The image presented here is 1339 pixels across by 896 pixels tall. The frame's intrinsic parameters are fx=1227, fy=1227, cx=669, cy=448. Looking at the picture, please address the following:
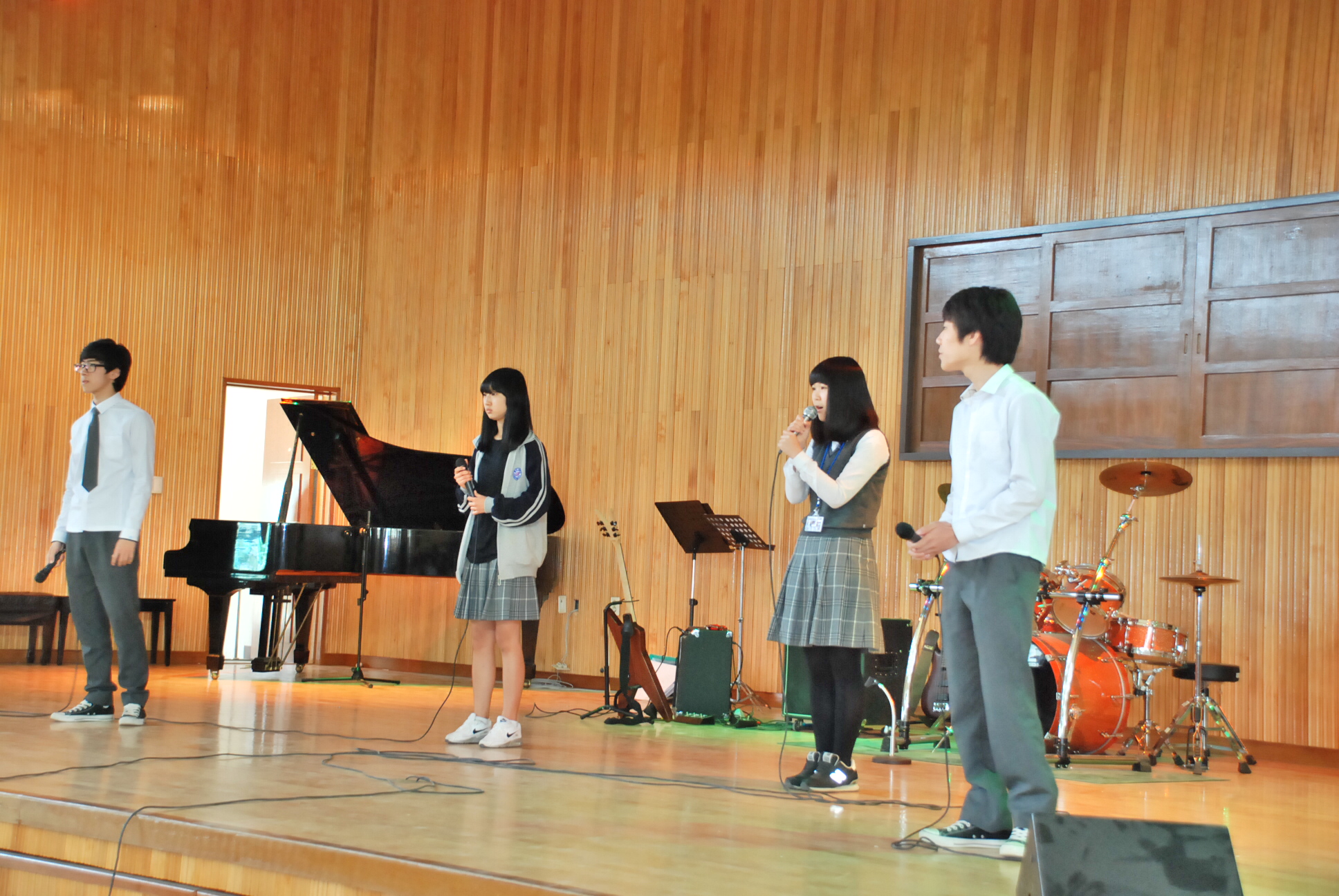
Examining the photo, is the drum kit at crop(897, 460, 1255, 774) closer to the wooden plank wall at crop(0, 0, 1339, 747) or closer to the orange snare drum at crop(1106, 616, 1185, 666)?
the orange snare drum at crop(1106, 616, 1185, 666)

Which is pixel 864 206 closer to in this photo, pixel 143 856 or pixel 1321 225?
pixel 1321 225

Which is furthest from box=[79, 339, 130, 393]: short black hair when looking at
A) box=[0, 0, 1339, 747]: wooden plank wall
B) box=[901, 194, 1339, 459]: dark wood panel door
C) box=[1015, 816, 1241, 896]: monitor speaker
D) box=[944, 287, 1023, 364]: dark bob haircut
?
box=[901, 194, 1339, 459]: dark wood panel door

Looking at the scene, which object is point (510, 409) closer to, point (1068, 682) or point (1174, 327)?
point (1068, 682)

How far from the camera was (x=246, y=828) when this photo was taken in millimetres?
2711

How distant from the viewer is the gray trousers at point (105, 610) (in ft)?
15.7

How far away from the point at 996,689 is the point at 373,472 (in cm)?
542

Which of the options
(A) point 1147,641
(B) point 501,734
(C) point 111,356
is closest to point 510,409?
(B) point 501,734

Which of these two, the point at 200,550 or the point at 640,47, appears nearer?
the point at 200,550

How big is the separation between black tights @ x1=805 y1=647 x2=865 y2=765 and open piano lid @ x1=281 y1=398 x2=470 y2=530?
4.02 metres

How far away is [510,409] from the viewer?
455cm

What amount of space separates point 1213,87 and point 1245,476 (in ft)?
6.58

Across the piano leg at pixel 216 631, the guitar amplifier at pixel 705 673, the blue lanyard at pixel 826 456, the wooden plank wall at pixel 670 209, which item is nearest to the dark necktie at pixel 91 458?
the piano leg at pixel 216 631

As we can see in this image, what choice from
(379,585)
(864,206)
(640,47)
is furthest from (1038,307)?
(379,585)

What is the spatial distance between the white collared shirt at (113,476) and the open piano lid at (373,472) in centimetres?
197
